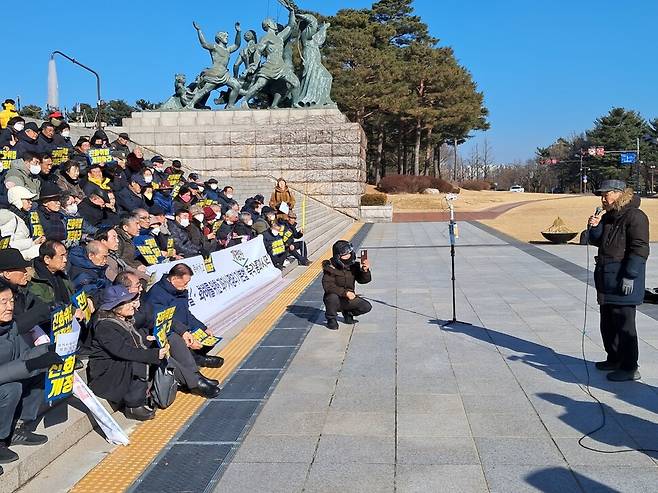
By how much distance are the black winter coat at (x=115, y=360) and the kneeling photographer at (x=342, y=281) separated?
12.3ft

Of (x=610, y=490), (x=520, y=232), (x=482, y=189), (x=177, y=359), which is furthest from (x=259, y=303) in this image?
(x=482, y=189)

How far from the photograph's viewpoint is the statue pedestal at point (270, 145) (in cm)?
3191

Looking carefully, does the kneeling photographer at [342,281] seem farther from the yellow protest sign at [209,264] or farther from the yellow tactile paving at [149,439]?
Result: the yellow protest sign at [209,264]

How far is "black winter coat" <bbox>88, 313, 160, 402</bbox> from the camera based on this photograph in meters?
5.22

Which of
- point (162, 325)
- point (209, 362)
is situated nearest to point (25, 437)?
point (162, 325)

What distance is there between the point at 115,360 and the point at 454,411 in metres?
2.86

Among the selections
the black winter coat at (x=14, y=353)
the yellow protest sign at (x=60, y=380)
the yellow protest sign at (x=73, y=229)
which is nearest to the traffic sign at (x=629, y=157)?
the yellow protest sign at (x=73, y=229)

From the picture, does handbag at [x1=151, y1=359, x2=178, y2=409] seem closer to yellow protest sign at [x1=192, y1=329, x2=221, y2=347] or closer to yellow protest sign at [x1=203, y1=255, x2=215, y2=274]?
yellow protest sign at [x1=192, y1=329, x2=221, y2=347]

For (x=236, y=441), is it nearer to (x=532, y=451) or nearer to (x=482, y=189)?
(x=532, y=451)

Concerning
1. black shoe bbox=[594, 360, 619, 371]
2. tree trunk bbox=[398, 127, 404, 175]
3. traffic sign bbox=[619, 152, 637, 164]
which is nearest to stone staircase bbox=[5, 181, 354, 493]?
black shoe bbox=[594, 360, 619, 371]

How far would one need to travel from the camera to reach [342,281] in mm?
8836

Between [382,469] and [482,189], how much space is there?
203 ft

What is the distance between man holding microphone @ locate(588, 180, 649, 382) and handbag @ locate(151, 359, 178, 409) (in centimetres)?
410

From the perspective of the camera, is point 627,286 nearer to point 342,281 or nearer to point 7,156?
point 342,281
